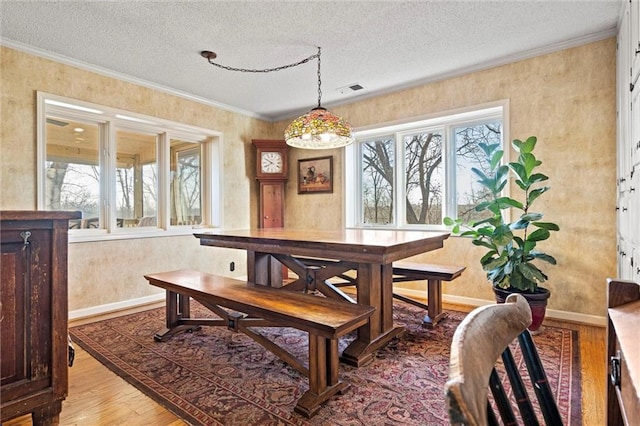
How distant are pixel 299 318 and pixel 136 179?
120 inches

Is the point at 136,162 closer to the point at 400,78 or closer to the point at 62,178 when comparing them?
the point at 62,178

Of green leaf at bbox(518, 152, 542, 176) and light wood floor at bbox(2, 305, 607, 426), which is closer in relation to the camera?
light wood floor at bbox(2, 305, 607, 426)

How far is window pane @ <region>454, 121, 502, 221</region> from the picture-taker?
11.9 ft

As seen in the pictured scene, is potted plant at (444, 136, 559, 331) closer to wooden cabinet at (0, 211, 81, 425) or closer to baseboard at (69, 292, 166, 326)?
wooden cabinet at (0, 211, 81, 425)

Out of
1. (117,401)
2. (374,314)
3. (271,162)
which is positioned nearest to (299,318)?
(374,314)

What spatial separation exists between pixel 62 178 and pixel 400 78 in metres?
3.64

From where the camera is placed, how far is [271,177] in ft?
16.2

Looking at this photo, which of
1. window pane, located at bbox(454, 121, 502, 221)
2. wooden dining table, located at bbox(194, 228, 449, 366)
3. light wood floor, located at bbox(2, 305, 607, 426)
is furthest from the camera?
window pane, located at bbox(454, 121, 502, 221)

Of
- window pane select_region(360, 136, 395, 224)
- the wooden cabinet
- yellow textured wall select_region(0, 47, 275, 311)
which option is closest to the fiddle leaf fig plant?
window pane select_region(360, 136, 395, 224)

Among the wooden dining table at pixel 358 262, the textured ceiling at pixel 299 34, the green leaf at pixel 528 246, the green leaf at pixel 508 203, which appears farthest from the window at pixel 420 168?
the wooden dining table at pixel 358 262

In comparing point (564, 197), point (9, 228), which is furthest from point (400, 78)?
point (9, 228)

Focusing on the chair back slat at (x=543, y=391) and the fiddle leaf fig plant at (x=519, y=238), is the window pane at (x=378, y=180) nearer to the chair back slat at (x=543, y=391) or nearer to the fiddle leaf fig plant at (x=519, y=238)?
the fiddle leaf fig plant at (x=519, y=238)

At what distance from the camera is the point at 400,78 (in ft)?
12.1

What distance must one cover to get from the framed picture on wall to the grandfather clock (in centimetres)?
26
